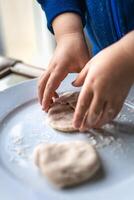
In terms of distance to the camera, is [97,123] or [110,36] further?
[110,36]

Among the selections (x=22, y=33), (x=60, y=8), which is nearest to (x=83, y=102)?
(x=60, y=8)

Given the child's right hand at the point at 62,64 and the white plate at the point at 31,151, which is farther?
the child's right hand at the point at 62,64

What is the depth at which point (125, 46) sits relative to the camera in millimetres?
484

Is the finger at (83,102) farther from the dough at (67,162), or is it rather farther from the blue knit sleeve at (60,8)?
the blue knit sleeve at (60,8)

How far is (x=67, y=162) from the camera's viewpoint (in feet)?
1.43

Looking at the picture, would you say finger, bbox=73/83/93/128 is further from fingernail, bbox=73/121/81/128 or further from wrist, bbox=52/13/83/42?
wrist, bbox=52/13/83/42

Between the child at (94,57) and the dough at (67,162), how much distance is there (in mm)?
33

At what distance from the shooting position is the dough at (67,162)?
41 cm

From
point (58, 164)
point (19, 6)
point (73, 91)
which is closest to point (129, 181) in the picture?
point (58, 164)

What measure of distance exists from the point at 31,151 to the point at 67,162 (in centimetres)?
6

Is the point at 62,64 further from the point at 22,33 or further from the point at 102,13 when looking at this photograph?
the point at 22,33

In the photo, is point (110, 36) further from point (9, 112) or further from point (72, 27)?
point (9, 112)

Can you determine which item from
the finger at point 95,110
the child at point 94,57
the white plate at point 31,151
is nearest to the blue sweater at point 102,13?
the child at point 94,57

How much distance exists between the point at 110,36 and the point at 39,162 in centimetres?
35
